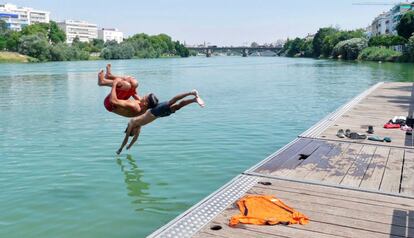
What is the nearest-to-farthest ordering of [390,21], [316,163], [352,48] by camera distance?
1. [316,163]
2. [352,48]
3. [390,21]

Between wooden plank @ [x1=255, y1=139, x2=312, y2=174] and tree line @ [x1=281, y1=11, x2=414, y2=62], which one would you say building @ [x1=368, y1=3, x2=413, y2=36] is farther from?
wooden plank @ [x1=255, y1=139, x2=312, y2=174]

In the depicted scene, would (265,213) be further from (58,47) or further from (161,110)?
(58,47)

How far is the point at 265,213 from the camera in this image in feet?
20.9

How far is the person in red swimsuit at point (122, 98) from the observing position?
993 centimetres

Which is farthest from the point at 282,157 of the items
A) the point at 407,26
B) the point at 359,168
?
the point at 407,26

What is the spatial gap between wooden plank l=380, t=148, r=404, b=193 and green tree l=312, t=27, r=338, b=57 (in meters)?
151

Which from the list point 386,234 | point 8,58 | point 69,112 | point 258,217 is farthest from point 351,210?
point 8,58

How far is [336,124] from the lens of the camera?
14.4 metres

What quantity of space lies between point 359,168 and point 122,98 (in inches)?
214

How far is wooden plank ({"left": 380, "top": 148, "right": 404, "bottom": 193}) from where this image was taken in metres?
7.68

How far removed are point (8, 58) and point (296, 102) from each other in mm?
109004

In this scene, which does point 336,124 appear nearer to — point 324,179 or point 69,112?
point 324,179

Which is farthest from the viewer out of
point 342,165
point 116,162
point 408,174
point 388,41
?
point 388,41

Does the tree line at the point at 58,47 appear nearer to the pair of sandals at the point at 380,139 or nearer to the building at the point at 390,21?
the building at the point at 390,21
